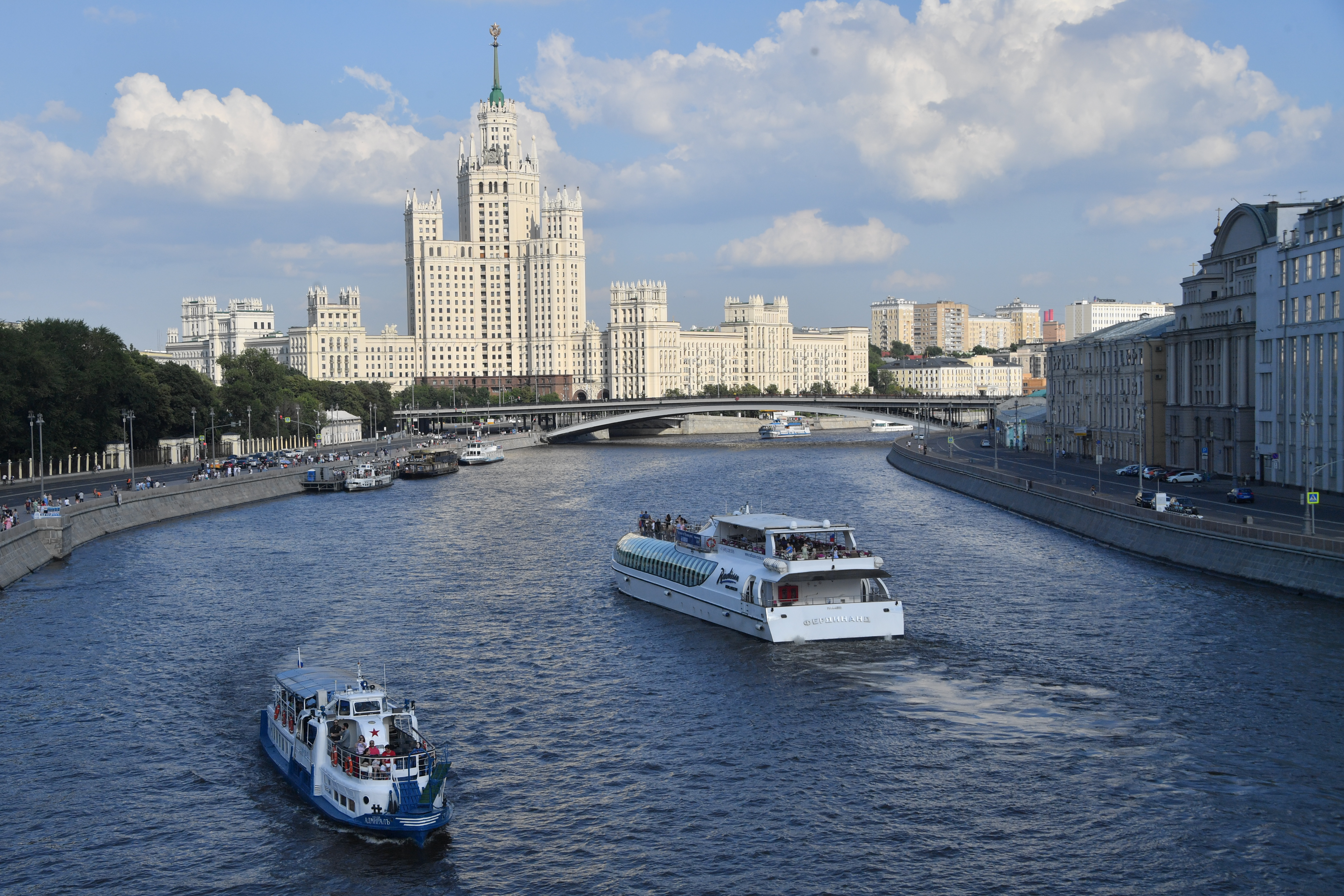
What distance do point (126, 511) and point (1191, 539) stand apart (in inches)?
2483

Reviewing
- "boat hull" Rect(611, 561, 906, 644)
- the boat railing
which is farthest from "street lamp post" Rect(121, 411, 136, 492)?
the boat railing

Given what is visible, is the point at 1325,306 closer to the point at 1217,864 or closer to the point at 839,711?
the point at 839,711

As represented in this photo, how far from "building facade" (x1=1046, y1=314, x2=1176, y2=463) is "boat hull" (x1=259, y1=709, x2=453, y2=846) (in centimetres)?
7171

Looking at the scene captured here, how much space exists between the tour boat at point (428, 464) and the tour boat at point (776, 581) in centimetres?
7909

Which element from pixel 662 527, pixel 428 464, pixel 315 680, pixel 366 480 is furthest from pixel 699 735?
pixel 428 464

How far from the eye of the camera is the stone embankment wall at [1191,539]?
48125 mm

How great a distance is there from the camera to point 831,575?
44938mm

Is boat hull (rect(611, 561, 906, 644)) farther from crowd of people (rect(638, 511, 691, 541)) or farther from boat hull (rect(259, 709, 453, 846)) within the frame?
boat hull (rect(259, 709, 453, 846))

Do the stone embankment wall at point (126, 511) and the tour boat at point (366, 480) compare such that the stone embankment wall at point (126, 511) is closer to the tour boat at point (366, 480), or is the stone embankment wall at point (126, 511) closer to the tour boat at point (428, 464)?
the tour boat at point (366, 480)

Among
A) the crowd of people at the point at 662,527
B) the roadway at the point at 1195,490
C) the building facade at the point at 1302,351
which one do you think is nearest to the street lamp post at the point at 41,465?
the crowd of people at the point at 662,527

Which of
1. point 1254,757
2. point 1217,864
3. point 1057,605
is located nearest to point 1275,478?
point 1057,605

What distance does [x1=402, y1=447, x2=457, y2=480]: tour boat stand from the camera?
425 feet

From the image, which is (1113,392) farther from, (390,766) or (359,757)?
(359,757)

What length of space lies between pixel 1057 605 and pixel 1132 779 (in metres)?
20.2
